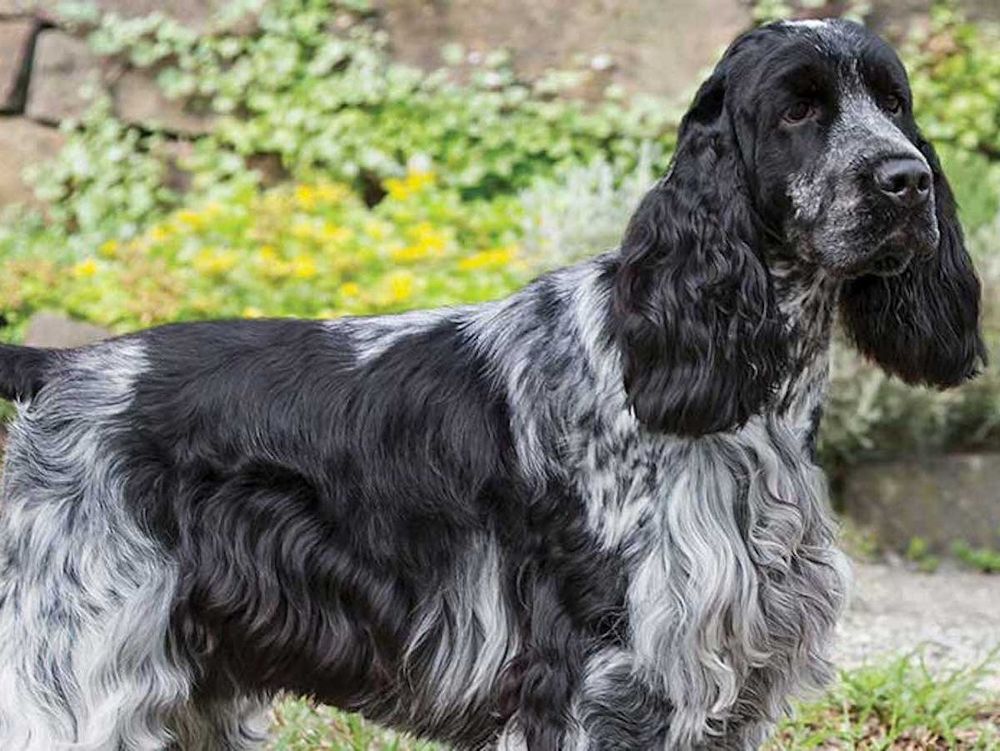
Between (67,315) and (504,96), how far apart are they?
8.21 feet

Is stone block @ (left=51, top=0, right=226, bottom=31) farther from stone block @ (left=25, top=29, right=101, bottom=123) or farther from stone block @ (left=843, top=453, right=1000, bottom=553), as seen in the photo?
stone block @ (left=843, top=453, right=1000, bottom=553)

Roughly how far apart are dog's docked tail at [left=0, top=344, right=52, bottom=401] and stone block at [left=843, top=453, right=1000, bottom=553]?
13.8 feet

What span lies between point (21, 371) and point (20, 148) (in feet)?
18.1

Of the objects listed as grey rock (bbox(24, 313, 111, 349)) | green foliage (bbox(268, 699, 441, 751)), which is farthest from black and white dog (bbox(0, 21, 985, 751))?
grey rock (bbox(24, 313, 111, 349))

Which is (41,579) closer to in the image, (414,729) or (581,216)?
(414,729)

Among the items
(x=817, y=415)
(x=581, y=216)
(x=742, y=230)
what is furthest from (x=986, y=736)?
(x=581, y=216)

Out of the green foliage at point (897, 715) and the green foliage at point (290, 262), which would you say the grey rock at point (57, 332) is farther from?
the green foliage at point (897, 715)

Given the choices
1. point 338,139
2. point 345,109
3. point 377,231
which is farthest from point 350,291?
point 345,109

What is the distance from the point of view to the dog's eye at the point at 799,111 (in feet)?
11.4

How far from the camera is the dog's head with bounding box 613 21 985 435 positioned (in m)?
3.42

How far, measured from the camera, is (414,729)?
13.0 feet

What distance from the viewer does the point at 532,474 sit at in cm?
366

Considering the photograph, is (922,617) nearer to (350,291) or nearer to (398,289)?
(398,289)

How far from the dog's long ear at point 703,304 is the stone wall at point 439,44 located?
5.38m
